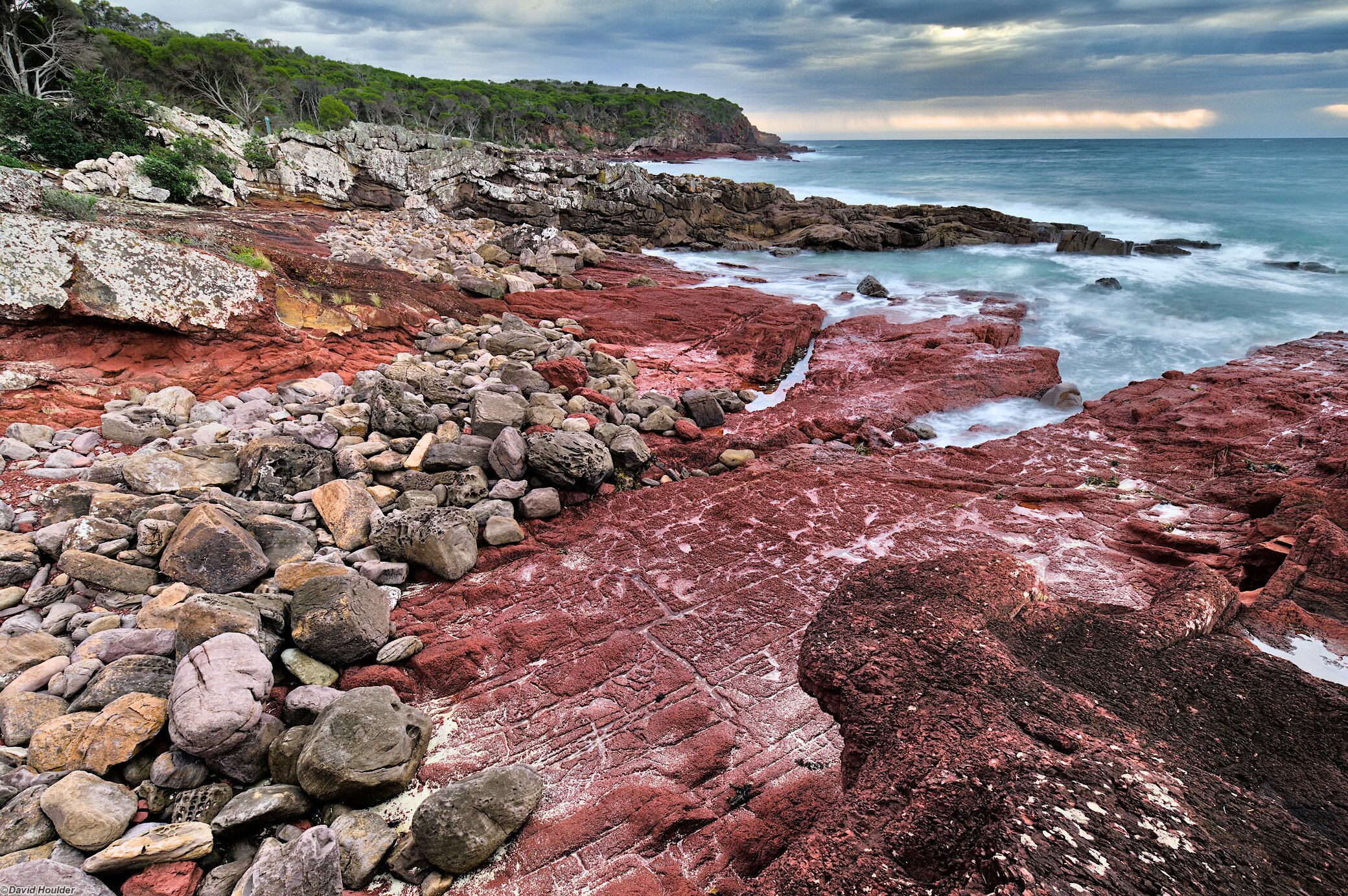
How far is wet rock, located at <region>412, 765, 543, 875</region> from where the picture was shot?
10.6ft

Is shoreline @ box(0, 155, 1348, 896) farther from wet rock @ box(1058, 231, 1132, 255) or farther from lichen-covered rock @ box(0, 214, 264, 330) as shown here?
wet rock @ box(1058, 231, 1132, 255)

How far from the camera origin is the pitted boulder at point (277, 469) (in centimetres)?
607

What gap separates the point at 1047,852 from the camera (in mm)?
1902

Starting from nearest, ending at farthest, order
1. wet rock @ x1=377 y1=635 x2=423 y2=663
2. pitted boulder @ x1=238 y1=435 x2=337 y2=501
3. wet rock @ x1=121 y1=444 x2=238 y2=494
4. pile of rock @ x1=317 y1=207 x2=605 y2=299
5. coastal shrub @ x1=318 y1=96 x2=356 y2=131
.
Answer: wet rock @ x1=377 y1=635 x2=423 y2=663
wet rock @ x1=121 y1=444 x2=238 y2=494
pitted boulder @ x1=238 y1=435 x2=337 y2=501
pile of rock @ x1=317 y1=207 x2=605 y2=299
coastal shrub @ x1=318 y1=96 x2=356 y2=131

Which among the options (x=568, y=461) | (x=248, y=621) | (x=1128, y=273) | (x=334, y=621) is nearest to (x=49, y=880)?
(x=248, y=621)

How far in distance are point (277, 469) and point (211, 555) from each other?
150 cm

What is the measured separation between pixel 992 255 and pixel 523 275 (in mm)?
21559

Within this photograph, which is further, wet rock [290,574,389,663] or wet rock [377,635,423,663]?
wet rock [377,635,423,663]

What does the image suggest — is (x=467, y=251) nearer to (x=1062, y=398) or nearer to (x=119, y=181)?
(x=119, y=181)

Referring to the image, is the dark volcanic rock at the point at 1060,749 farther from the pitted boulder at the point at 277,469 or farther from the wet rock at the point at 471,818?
the pitted boulder at the point at 277,469

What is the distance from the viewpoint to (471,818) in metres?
3.29

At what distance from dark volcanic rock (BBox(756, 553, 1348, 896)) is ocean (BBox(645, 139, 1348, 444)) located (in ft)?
23.9

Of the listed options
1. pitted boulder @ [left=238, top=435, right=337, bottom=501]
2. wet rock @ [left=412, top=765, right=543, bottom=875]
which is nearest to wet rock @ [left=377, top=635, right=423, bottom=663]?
wet rock @ [left=412, top=765, right=543, bottom=875]

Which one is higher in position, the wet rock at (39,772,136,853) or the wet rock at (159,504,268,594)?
the wet rock at (159,504,268,594)
